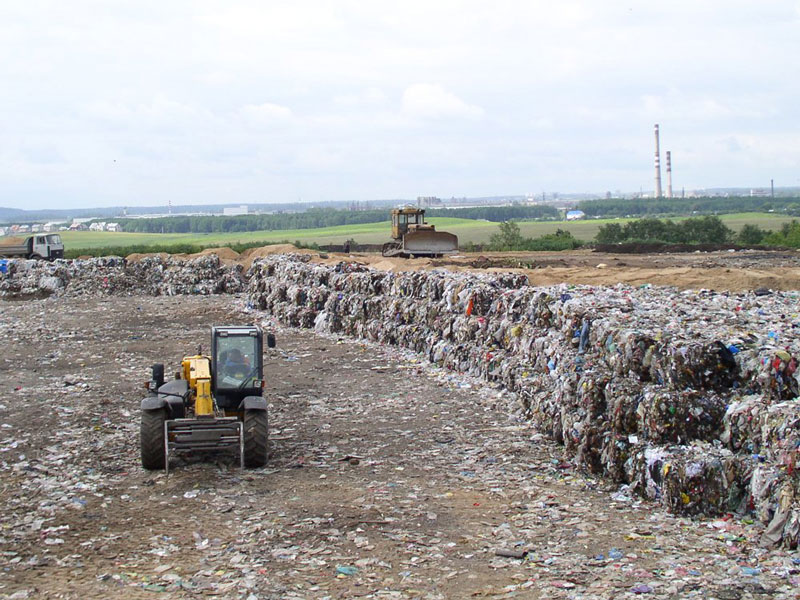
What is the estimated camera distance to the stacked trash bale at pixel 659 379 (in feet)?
24.5

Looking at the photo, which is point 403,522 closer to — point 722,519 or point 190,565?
point 190,565

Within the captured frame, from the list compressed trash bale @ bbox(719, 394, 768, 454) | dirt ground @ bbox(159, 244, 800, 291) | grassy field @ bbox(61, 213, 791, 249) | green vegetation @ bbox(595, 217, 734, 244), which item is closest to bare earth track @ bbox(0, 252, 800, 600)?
compressed trash bale @ bbox(719, 394, 768, 454)

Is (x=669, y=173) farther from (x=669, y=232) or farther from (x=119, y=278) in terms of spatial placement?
(x=119, y=278)

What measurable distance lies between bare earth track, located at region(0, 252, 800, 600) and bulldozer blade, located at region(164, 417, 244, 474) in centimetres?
35

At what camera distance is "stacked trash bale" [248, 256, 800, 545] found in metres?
7.46

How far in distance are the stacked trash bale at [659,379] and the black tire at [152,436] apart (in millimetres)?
4361

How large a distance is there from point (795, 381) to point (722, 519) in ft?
4.50

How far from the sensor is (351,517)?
8023mm

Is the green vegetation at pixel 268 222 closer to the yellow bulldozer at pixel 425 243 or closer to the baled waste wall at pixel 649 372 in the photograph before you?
the yellow bulldozer at pixel 425 243

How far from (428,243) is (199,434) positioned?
74.2 feet

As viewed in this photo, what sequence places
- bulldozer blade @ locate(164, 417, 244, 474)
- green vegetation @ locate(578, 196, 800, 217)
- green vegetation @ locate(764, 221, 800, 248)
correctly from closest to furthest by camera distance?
bulldozer blade @ locate(164, 417, 244, 474), green vegetation @ locate(764, 221, 800, 248), green vegetation @ locate(578, 196, 800, 217)

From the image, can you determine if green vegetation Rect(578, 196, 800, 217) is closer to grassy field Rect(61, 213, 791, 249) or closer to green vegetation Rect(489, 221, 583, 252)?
grassy field Rect(61, 213, 791, 249)

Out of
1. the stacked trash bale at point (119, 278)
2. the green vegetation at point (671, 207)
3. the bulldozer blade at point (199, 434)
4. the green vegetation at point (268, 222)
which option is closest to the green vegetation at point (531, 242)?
the stacked trash bale at point (119, 278)

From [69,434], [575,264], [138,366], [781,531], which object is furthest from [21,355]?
[575,264]
